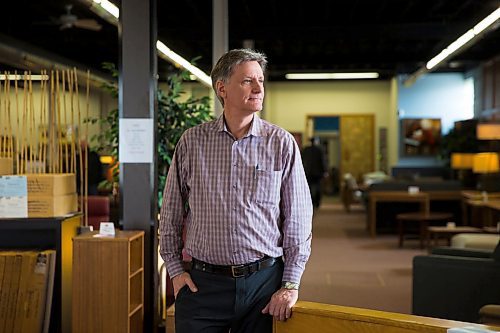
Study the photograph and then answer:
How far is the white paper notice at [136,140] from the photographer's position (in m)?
4.35

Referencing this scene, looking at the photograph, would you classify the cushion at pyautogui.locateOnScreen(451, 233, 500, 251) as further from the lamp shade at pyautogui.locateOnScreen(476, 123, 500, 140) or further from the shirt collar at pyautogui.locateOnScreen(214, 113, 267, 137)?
the lamp shade at pyautogui.locateOnScreen(476, 123, 500, 140)

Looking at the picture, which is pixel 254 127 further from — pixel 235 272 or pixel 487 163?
pixel 487 163

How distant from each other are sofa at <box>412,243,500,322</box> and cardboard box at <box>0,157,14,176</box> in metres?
2.88

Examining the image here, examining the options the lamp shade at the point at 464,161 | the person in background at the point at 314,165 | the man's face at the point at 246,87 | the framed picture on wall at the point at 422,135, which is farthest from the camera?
the framed picture on wall at the point at 422,135

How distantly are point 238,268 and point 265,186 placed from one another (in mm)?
282

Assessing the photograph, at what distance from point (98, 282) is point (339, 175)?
15.8 metres

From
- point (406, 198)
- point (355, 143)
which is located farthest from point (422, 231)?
point (355, 143)

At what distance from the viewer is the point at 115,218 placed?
25.3ft

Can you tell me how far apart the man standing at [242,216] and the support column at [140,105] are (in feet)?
6.84

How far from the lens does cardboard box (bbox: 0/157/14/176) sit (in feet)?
14.4

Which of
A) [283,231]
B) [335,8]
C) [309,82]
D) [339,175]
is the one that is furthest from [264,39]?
[283,231]

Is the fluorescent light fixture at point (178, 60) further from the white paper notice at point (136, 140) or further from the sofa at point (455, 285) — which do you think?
the sofa at point (455, 285)

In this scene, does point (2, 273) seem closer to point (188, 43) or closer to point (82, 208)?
point (82, 208)

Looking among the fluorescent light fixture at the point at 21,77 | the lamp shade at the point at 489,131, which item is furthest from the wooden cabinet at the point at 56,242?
the lamp shade at the point at 489,131
